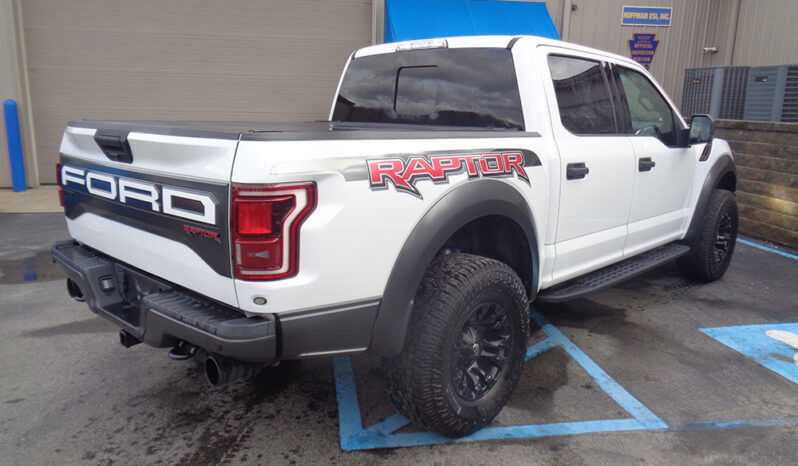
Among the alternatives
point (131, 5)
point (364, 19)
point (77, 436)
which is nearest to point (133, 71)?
point (131, 5)

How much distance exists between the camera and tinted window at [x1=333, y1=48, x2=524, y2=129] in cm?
324

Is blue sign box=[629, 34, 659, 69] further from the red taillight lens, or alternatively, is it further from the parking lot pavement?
the red taillight lens

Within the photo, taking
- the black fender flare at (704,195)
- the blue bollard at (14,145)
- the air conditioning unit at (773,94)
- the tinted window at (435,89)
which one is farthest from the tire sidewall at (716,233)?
the blue bollard at (14,145)

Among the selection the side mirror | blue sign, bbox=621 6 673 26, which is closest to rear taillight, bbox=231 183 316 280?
Result: the side mirror

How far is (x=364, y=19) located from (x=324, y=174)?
9.33 metres

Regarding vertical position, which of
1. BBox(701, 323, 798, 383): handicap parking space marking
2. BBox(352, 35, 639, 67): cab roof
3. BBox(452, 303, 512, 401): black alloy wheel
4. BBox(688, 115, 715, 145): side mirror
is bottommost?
BBox(701, 323, 798, 383): handicap parking space marking

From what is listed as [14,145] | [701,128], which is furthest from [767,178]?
[14,145]

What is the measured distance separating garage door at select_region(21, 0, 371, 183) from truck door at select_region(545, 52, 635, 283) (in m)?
7.67

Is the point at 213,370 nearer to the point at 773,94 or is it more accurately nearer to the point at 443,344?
the point at 443,344

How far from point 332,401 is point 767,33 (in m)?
12.7

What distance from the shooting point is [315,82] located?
1067 centimetres

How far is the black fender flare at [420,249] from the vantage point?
2.33 m

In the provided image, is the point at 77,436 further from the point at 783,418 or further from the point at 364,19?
the point at 364,19

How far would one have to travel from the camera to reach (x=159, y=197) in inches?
91.4
